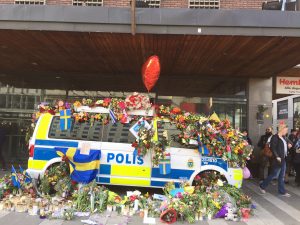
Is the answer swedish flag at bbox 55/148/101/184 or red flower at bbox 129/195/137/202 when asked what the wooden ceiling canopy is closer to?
swedish flag at bbox 55/148/101/184

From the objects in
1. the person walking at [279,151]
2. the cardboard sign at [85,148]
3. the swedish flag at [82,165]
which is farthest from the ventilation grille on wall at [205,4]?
the swedish flag at [82,165]

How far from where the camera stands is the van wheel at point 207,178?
870 centimetres

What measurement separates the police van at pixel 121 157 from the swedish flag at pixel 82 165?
300mm

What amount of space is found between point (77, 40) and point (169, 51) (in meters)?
2.61

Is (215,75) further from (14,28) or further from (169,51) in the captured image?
(14,28)

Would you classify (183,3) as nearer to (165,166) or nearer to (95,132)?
(95,132)

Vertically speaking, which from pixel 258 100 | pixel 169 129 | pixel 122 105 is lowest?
pixel 169 129

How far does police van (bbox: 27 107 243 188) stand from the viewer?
873 centimetres

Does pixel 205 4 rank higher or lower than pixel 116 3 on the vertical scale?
higher

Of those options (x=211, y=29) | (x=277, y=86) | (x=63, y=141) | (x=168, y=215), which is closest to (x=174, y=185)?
(x=168, y=215)

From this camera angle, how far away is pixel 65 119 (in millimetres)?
9148

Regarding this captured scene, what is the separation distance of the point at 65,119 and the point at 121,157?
160cm

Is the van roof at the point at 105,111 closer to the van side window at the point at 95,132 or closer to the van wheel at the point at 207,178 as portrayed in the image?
the van side window at the point at 95,132

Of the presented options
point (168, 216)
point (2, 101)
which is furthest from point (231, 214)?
point (2, 101)
